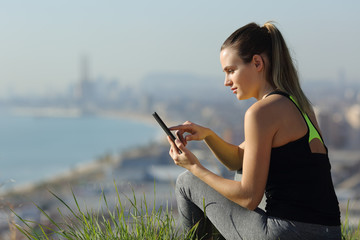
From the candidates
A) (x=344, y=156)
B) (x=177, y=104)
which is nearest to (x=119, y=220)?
(x=344, y=156)

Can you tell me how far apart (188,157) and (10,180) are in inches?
21.9

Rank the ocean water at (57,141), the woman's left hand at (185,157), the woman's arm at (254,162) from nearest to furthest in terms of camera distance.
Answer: the woman's arm at (254,162) → the woman's left hand at (185,157) → the ocean water at (57,141)

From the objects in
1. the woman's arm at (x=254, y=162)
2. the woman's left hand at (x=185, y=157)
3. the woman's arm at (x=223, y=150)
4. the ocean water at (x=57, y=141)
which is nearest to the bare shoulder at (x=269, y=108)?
the woman's arm at (x=254, y=162)

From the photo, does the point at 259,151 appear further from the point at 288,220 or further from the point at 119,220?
the point at 119,220

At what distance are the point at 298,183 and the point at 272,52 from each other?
0.31 metres

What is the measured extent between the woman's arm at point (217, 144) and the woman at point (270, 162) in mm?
118

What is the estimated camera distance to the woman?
1045 millimetres

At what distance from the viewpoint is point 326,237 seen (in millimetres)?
1080

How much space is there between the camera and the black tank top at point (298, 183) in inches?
41.7

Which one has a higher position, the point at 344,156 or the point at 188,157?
the point at 188,157

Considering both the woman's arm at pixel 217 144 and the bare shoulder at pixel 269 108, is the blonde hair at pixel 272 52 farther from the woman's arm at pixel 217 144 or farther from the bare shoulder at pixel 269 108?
the woman's arm at pixel 217 144

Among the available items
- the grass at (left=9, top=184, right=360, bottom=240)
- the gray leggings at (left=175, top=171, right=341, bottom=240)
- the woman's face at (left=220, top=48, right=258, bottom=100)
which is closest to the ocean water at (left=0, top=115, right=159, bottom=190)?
the grass at (left=9, top=184, right=360, bottom=240)

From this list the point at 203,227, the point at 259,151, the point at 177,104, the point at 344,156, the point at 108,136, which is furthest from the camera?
the point at 177,104

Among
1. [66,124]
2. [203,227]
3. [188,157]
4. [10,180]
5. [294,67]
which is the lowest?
[66,124]
